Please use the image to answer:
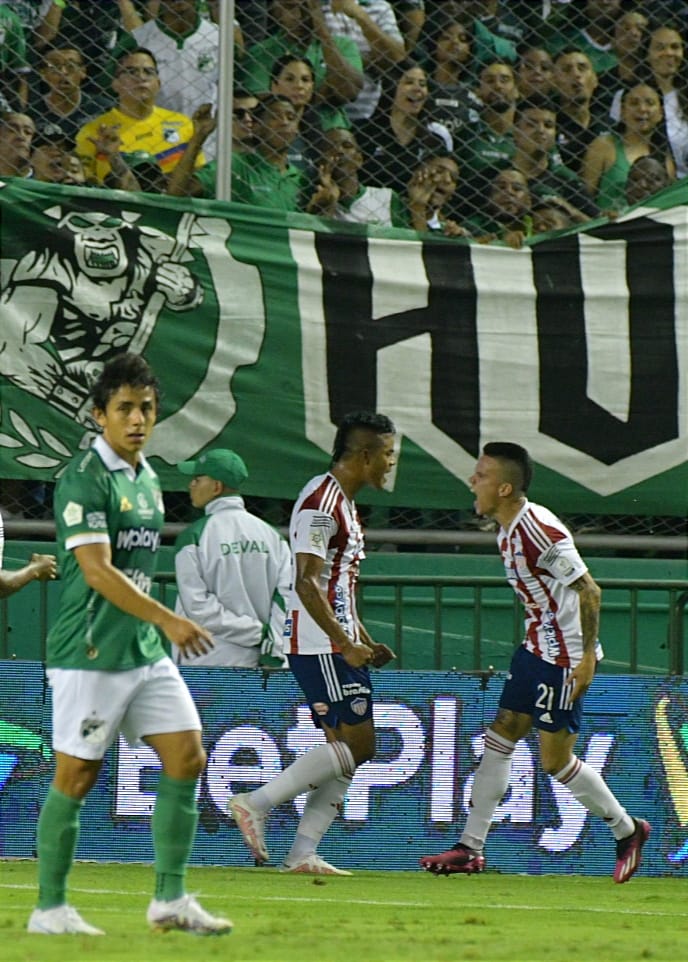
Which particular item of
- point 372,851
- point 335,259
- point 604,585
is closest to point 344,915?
point 372,851

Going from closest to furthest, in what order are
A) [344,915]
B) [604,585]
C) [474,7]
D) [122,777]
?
[344,915], [122,777], [604,585], [474,7]

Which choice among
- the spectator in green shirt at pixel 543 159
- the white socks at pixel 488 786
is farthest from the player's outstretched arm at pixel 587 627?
the spectator in green shirt at pixel 543 159

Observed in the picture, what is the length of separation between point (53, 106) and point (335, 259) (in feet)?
6.01

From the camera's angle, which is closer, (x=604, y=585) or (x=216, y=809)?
(x=216, y=809)

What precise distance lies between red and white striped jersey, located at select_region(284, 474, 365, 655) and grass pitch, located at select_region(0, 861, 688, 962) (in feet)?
3.60

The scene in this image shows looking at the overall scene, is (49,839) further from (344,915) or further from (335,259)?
(335,259)

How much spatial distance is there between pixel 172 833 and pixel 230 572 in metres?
3.50

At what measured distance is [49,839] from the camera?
560cm

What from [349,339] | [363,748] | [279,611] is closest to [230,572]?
[279,611]

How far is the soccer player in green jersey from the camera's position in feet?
18.3

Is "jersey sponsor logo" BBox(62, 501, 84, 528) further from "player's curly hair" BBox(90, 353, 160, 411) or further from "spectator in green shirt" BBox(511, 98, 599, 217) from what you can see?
"spectator in green shirt" BBox(511, 98, 599, 217)

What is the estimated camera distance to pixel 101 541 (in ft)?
18.4

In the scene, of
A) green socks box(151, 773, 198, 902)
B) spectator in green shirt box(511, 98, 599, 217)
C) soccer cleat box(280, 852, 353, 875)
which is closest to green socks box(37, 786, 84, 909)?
green socks box(151, 773, 198, 902)

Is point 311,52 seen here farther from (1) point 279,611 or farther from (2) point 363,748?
(2) point 363,748
